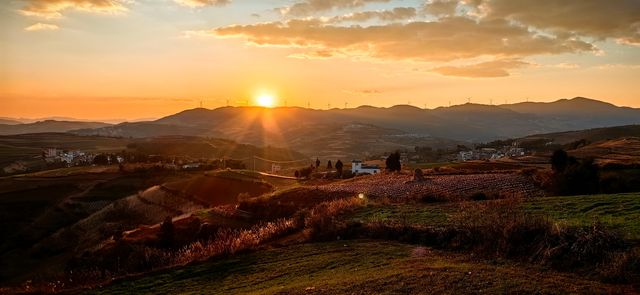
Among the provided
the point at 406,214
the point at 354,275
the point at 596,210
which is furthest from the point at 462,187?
the point at 354,275

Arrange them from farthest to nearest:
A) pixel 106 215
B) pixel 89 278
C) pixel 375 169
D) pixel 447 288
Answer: pixel 375 169, pixel 106 215, pixel 89 278, pixel 447 288

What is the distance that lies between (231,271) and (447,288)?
10298 mm

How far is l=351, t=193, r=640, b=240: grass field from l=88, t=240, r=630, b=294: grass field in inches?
162

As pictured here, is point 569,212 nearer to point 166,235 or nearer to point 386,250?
point 386,250

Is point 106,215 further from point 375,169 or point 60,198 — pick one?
point 375,169

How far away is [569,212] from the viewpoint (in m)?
22.5

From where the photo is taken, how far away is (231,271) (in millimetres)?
20625

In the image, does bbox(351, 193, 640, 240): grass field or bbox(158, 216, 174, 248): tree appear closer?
bbox(351, 193, 640, 240): grass field

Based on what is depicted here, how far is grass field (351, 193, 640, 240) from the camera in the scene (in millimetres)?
19094

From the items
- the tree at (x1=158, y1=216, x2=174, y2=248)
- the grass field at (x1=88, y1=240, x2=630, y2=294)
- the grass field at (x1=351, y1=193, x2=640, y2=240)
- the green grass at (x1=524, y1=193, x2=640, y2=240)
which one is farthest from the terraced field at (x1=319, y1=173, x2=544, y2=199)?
the grass field at (x1=88, y1=240, x2=630, y2=294)

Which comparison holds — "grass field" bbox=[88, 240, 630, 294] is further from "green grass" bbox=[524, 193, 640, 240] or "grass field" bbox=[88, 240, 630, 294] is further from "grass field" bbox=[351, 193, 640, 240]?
"green grass" bbox=[524, 193, 640, 240]

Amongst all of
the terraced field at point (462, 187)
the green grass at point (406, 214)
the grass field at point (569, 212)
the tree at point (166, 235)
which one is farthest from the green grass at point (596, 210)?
the tree at point (166, 235)

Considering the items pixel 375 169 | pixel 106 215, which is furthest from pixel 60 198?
pixel 375 169

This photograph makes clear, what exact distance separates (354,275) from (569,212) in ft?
39.0
